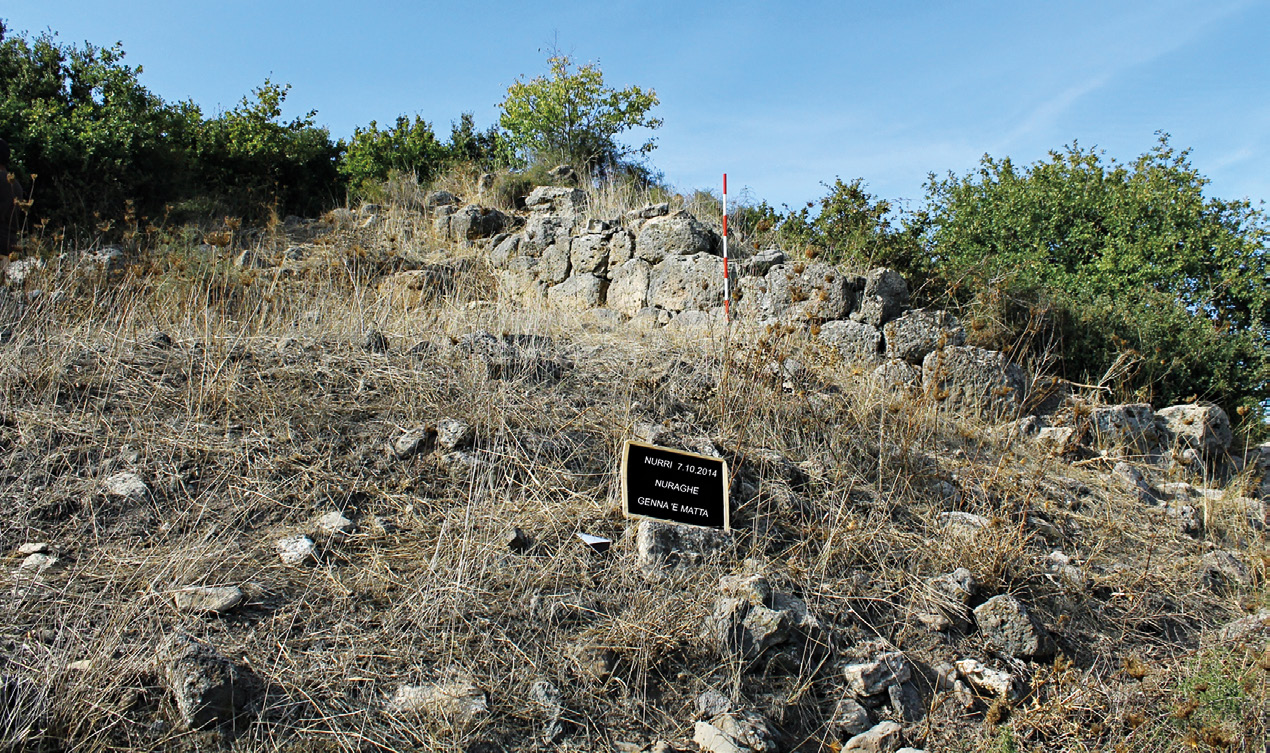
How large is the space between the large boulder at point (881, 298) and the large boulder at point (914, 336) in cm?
16

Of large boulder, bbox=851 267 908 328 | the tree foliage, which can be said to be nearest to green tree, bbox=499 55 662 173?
the tree foliage

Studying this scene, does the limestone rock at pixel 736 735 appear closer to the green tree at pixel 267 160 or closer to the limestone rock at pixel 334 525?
the limestone rock at pixel 334 525

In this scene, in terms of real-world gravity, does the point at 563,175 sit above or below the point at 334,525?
above

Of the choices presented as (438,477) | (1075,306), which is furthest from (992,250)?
(438,477)

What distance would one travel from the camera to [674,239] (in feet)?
28.9

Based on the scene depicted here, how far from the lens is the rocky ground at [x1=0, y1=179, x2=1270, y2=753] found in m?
3.18

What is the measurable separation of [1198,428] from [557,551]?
6168mm

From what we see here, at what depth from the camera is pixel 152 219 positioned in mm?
11078

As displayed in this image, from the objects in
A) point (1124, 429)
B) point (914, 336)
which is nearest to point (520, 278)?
point (914, 336)

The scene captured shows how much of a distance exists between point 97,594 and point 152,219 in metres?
9.13

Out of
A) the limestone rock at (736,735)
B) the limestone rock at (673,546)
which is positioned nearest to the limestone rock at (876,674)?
the limestone rock at (736,735)

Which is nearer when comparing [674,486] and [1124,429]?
[674,486]

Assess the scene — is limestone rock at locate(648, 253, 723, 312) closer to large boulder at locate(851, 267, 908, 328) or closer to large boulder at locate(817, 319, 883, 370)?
large boulder at locate(817, 319, 883, 370)

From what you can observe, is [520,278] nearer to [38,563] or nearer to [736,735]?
[38,563]
